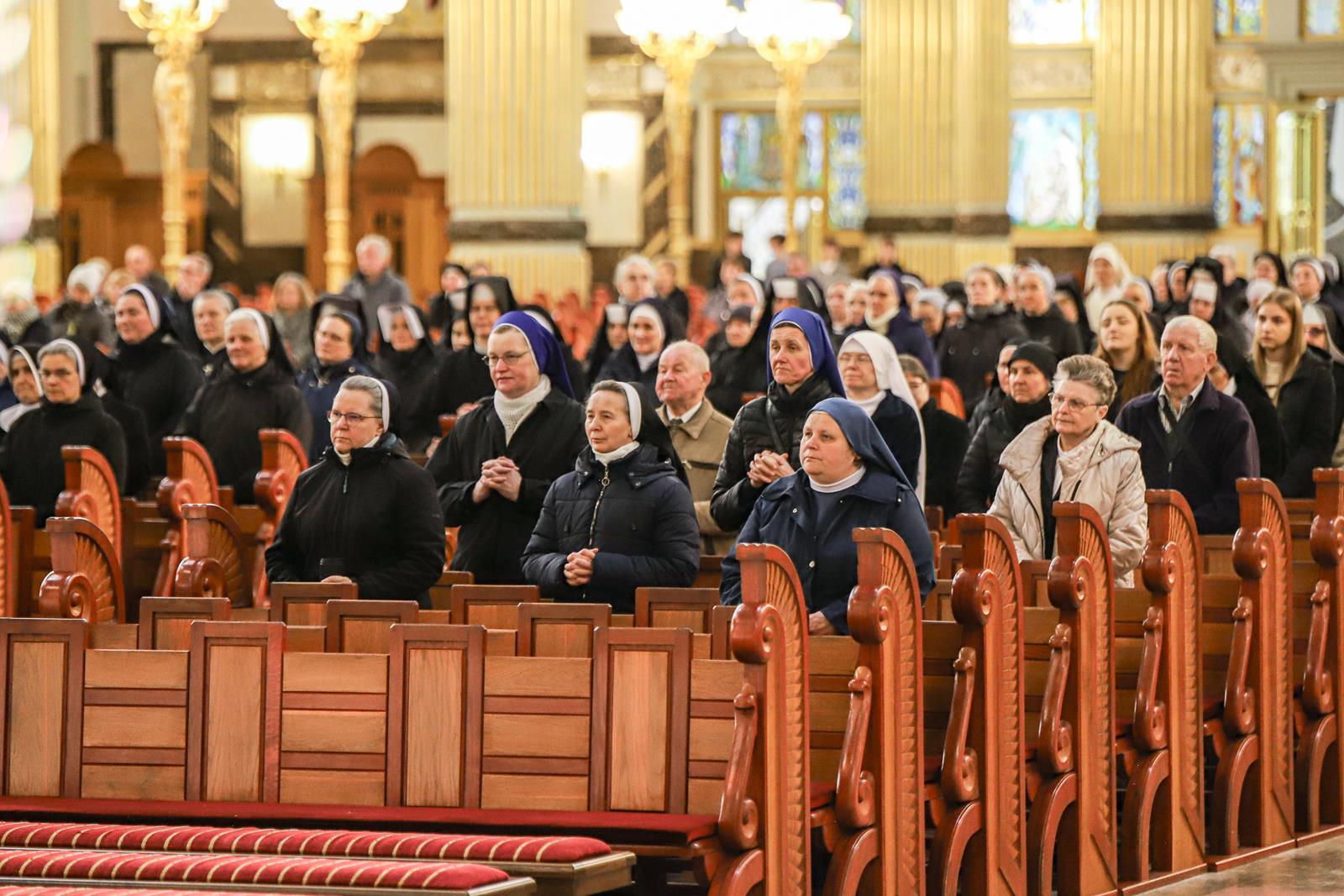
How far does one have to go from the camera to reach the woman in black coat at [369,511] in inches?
253

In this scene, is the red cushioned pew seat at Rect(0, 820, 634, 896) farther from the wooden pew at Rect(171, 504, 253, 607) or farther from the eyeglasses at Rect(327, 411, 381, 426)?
the eyeglasses at Rect(327, 411, 381, 426)

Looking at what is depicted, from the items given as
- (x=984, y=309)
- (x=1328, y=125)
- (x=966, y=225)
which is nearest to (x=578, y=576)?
(x=984, y=309)

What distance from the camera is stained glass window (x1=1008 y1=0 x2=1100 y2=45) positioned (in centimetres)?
2558

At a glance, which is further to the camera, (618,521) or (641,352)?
(641,352)

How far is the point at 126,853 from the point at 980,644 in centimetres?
194

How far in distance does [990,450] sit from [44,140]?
589 inches

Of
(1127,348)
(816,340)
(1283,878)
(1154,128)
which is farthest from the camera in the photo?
(1154,128)

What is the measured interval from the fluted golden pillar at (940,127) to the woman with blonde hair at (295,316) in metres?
8.80

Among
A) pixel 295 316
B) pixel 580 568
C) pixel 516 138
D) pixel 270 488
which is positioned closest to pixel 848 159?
pixel 516 138

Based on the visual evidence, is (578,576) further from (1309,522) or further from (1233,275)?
(1233,275)

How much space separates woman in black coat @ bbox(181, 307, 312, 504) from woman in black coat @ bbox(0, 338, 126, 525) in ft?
1.56

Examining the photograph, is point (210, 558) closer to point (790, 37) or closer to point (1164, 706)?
point (1164, 706)

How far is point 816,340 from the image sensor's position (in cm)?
698

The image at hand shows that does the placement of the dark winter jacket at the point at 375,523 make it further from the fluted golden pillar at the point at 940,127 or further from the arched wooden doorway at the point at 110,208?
the arched wooden doorway at the point at 110,208
